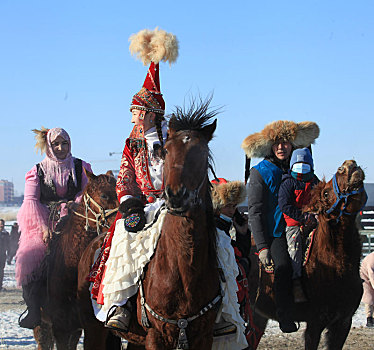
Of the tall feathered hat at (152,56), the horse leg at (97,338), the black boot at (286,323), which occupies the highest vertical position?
the tall feathered hat at (152,56)

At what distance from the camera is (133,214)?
4852 millimetres

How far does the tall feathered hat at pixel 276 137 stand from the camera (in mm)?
6992

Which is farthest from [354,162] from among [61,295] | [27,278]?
[27,278]

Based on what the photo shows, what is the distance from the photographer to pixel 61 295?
6.74m

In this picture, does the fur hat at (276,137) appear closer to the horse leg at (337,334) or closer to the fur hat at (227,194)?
the fur hat at (227,194)

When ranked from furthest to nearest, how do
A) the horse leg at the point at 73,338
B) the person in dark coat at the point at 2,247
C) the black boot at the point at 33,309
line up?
1. the person in dark coat at the point at 2,247
2. the black boot at the point at 33,309
3. the horse leg at the point at 73,338

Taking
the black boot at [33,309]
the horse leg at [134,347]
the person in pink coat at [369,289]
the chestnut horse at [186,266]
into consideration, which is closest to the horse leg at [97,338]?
the horse leg at [134,347]

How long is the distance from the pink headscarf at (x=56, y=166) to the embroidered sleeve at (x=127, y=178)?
2612mm

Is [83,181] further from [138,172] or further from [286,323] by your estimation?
[286,323]

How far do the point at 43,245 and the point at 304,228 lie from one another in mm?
3169

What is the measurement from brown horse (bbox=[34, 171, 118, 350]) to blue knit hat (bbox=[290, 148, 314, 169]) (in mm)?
2121

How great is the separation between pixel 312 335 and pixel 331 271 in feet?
2.38

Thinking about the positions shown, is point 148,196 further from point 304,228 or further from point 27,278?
point 27,278

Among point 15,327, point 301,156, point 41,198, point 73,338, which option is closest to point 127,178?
point 301,156
